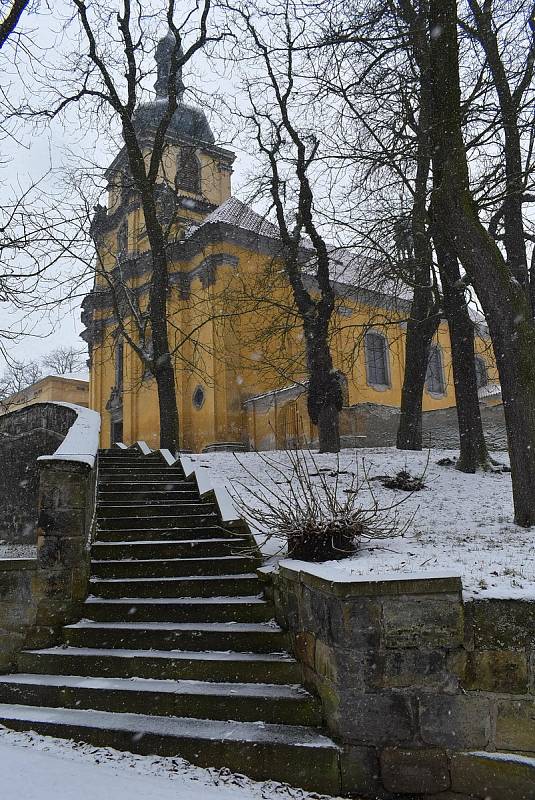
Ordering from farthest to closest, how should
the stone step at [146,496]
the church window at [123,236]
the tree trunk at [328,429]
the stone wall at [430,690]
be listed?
the church window at [123,236] → the tree trunk at [328,429] → the stone step at [146,496] → the stone wall at [430,690]

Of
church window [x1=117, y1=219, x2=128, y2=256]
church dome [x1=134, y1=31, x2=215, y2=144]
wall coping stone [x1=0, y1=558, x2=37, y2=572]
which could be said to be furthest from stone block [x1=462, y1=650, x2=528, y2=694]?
church window [x1=117, y1=219, x2=128, y2=256]

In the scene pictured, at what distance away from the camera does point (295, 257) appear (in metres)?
15.5

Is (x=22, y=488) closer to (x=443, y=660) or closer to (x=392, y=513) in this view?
(x=392, y=513)

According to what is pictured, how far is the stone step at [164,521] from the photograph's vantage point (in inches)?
293

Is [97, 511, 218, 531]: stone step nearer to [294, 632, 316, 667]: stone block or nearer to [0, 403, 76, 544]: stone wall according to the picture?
[294, 632, 316, 667]: stone block

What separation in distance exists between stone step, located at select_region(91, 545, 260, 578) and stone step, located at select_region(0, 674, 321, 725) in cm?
131

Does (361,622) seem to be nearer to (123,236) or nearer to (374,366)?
(374,366)

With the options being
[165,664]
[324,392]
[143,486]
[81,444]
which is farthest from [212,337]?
[165,664]

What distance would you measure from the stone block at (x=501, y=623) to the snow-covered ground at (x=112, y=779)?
55.5 inches

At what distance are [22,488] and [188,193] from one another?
20.2 m

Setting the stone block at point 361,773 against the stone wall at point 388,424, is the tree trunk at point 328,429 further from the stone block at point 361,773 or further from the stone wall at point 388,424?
the stone block at point 361,773

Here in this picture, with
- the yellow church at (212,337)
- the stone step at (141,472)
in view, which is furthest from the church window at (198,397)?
the stone step at (141,472)

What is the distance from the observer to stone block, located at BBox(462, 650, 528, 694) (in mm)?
3840

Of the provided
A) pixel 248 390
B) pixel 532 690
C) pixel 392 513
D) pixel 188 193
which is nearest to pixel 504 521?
pixel 392 513
